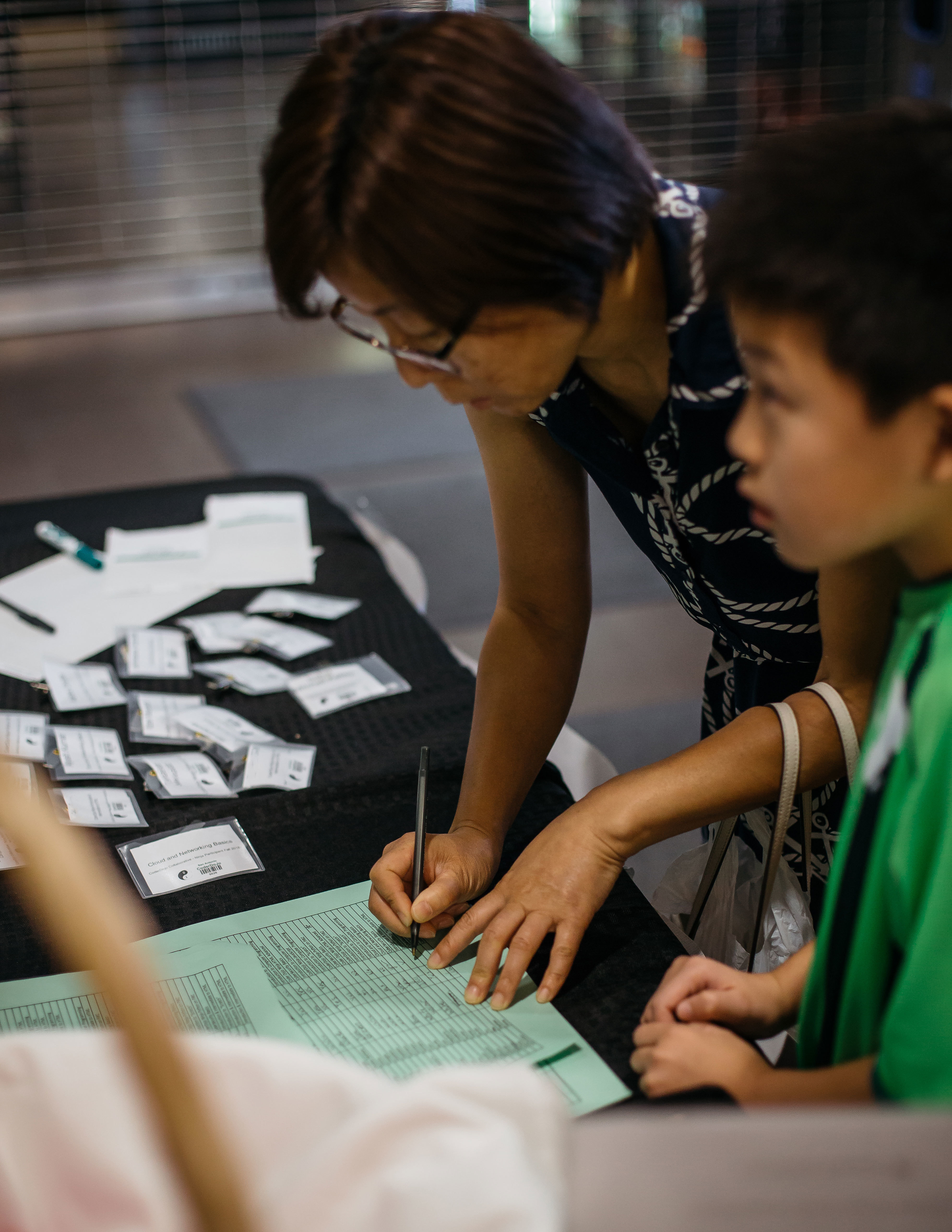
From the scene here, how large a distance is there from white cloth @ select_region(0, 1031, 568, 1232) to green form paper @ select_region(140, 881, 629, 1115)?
0.34m

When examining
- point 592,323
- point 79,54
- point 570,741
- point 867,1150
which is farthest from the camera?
point 79,54

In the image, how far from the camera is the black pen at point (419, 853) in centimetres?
102

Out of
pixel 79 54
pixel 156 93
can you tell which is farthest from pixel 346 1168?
pixel 79 54

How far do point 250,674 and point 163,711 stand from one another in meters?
0.15

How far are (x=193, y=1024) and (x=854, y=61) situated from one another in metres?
7.23

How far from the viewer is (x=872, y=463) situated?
65 centimetres

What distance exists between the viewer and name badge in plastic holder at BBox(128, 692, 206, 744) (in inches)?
57.6

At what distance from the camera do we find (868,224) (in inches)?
23.9

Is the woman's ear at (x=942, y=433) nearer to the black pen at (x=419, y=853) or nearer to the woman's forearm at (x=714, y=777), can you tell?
the woman's forearm at (x=714, y=777)

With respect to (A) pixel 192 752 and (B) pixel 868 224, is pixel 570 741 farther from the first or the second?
(B) pixel 868 224

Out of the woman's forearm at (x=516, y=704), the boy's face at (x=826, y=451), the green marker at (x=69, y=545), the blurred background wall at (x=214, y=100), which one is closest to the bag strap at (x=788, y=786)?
the woman's forearm at (x=516, y=704)

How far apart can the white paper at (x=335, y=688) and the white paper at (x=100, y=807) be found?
29 cm

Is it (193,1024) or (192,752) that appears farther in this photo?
(192,752)

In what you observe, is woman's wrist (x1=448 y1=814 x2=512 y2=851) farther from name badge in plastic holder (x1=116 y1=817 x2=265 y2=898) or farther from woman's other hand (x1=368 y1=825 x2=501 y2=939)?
name badge in plastic holder (x1=116 y1=817 x2=265 y2=898)
